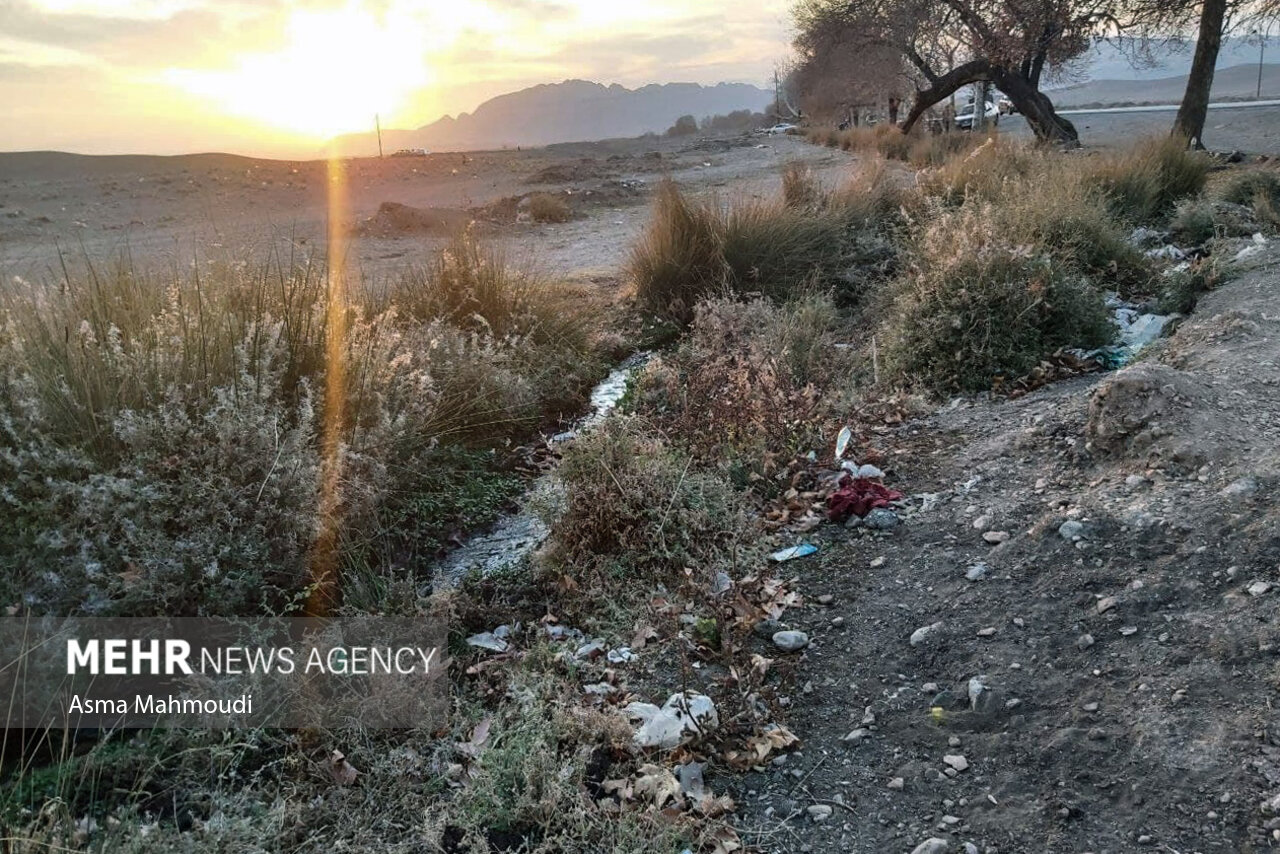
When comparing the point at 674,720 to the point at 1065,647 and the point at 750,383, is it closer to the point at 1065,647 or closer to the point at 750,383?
the point at 1065,647

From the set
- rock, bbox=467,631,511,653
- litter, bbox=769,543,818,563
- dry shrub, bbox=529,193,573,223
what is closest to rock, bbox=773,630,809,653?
litter, bbox=769,543,818,563

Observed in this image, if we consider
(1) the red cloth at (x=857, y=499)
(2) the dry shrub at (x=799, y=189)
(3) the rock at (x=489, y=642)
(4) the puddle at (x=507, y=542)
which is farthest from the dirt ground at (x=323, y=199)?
(1) the red cloth at (x=857, y=499)

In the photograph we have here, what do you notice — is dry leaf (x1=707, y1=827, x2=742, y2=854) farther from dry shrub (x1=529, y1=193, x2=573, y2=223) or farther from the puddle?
dry shrub (x1=529, y1=193, x2=573, y2=223)

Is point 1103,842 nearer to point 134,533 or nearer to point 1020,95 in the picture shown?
point 134,533

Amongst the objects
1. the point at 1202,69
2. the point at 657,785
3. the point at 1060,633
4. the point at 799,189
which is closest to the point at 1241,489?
the point at 1060,633

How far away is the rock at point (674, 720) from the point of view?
2.44m

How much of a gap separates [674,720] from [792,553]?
117cm

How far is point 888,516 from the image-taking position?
358cm

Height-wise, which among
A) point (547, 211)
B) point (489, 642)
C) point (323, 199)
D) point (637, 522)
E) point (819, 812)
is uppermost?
point (323, 199)

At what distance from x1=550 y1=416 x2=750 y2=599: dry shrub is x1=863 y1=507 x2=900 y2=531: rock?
534 millimetres

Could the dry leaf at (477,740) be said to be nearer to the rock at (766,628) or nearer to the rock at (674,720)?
the rock at (674,720)

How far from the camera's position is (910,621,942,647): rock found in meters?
2.76

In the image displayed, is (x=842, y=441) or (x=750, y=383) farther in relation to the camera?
(x=750, y=383)

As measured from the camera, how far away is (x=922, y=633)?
9.12 feet
